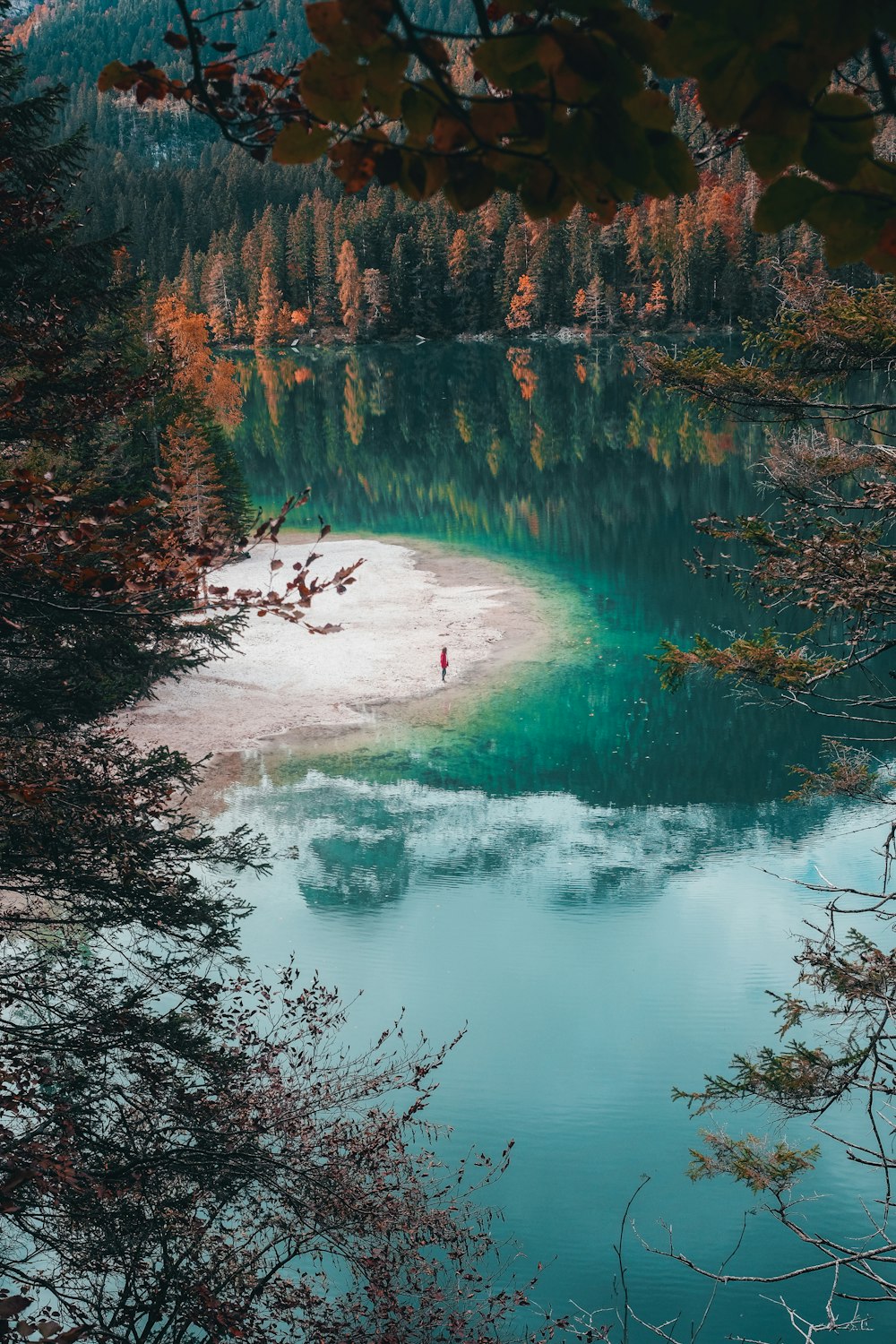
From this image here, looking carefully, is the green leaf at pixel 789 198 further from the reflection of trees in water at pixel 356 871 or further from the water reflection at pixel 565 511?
the reflection of trees in water at pixel 356 871

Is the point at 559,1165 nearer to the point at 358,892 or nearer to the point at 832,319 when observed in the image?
the point at 358,892

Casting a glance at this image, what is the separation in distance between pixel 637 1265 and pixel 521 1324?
152 centimetres

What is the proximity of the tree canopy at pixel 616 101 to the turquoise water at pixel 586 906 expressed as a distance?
8268 millimetres

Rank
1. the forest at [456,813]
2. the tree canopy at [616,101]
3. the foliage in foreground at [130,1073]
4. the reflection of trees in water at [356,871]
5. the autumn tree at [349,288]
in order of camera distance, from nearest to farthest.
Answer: the tree canopy at [616,101]
the forest at [456,813]
the foliage in foreground at [130,1073]
the reflection of trees in water at [356,871]
the autumn tree at [349,288]

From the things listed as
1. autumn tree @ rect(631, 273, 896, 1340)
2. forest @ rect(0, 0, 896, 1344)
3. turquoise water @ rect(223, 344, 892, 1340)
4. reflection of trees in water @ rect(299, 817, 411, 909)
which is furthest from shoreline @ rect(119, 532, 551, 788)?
autumn tree @ rect(631, 273, 896, 1340)

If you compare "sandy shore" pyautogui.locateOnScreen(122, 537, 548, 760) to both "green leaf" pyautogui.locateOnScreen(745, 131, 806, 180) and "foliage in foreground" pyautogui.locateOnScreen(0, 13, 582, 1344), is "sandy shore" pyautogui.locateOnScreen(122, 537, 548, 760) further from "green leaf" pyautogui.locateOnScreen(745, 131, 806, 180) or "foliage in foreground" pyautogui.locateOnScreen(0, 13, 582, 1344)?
"green leaf" pyautogui.locateOnScreen(745, 131, 806, 180)

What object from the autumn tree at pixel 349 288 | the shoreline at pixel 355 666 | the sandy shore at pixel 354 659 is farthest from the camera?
the autumn tree at pixel 349 288

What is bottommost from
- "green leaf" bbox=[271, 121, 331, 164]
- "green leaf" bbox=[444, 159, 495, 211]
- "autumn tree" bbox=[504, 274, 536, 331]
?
"green leaf" bbox=[444, 159, 495, 211]

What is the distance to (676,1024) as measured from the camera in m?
13.7

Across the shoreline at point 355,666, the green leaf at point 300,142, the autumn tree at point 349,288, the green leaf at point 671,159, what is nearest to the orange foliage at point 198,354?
the shoreline at point 355,666

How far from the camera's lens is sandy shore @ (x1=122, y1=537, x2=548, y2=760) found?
21.8 m

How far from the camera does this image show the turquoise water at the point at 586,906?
11258mm

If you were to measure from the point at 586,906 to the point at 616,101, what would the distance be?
15614 mm

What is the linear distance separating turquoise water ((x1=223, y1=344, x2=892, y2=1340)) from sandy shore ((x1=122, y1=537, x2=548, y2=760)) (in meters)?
1.12
